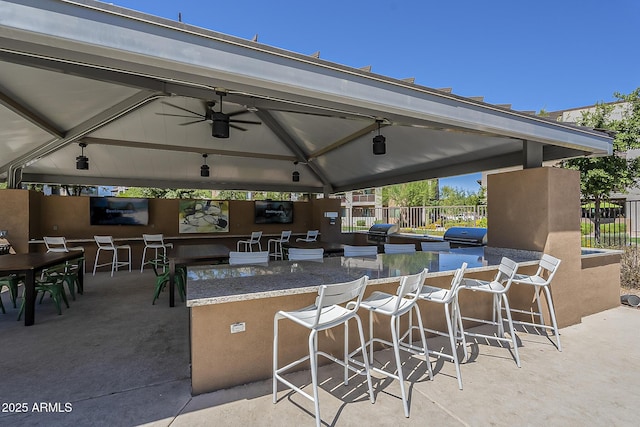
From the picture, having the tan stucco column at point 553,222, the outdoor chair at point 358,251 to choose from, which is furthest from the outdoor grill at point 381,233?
the tan stucco column at point 553,222

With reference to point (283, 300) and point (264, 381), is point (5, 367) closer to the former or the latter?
point (264, 381)

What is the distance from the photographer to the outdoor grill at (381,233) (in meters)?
7.87

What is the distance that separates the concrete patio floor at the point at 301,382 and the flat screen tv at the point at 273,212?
20.4ft

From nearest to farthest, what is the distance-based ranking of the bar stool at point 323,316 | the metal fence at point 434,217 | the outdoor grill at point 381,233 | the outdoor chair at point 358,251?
the bar stool at point 323,316 < the outdoor chair at point 358,251 < the metal fence at point 434,217 < the outdoor grill at point 381,233

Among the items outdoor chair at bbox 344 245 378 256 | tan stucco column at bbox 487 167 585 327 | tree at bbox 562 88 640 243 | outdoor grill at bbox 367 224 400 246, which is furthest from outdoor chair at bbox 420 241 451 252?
tree at bbox 562 88 640 243

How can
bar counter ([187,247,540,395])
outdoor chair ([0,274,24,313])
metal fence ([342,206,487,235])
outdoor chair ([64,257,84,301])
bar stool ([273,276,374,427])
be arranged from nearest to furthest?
bar stool ([273,276,374,427]) < bar counter ([187,247,540,395]) < outdoor chair ([0,274,24,313]) < outdoor chair ([64,257,84,301]) < metal fence ([342,206,487,235])

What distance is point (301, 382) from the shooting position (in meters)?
2.53

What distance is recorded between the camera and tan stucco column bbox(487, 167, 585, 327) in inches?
149

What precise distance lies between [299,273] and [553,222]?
3.26 meters

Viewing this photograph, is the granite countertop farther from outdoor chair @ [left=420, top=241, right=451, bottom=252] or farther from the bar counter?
outdoor chair @ [left=420, top=241, right=451, bottom=252]

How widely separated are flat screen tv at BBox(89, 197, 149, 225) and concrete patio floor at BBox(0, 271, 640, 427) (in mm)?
4859

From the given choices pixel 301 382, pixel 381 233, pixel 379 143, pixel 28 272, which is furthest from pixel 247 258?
pixel 381 233

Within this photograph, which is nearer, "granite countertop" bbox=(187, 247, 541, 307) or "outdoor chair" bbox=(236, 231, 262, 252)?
"granite countertop" bbox=(187, 247, 541, 307)

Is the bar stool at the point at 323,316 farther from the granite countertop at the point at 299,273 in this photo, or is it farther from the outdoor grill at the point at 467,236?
the outdoor grill at the point at 467,236
